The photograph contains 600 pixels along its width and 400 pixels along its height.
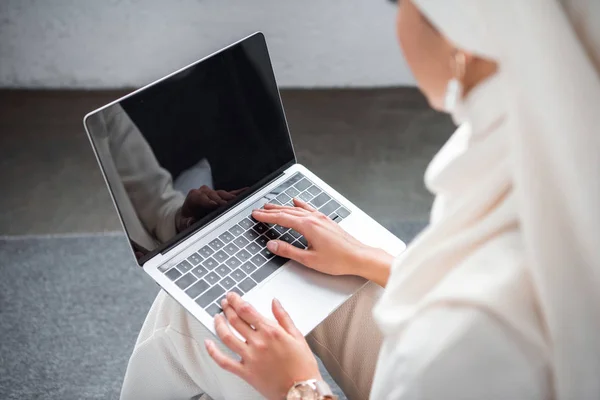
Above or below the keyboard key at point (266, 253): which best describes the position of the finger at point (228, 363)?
below

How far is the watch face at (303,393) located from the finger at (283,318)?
72 millimetres

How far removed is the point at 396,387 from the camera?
64cm

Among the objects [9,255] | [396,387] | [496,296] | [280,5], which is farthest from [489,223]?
A: [280,5]

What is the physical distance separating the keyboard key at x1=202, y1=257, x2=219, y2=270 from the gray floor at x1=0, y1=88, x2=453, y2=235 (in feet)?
→ 2.58

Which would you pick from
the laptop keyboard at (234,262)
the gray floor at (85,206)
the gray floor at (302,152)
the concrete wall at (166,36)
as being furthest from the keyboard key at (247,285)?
the concrete wall at (166,36)

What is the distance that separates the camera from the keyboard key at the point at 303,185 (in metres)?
1.09

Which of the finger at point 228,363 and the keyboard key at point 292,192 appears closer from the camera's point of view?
the finger at point 228,363

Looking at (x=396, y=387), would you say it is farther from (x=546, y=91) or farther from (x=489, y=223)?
(x=546, y=91)

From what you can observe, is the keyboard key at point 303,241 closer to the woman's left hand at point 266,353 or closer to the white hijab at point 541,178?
the woman's left hand at point 266,353

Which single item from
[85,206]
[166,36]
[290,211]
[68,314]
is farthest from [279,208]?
[166,36]

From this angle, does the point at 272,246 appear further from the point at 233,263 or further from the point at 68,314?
the point at 68,314

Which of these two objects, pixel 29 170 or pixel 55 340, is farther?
pixel 29 170

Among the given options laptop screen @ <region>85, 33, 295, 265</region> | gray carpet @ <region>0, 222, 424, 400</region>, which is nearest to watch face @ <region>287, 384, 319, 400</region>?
laptop screen @ <region>85, 33, 295, 265</region>

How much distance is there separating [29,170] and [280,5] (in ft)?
2.88
